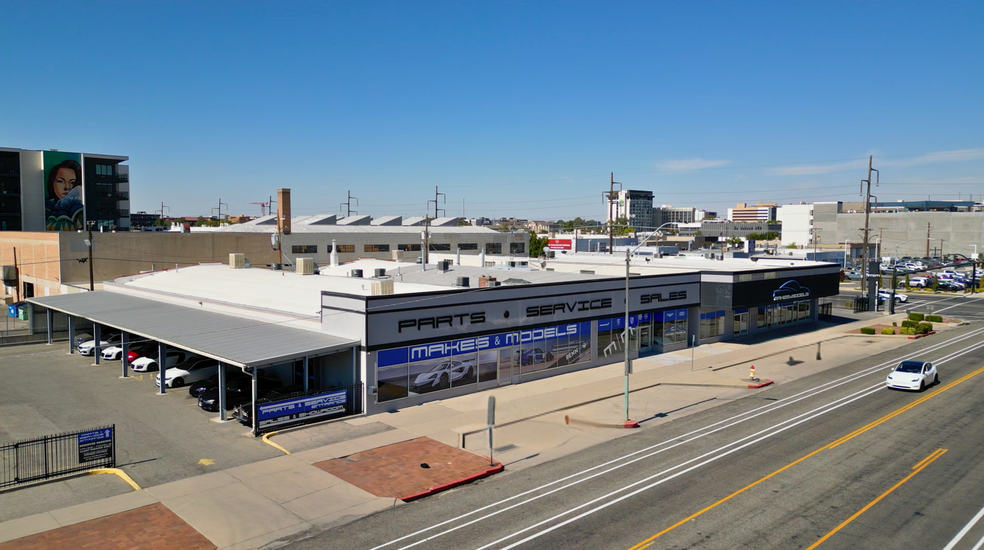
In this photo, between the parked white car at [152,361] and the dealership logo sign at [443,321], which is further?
the parked white car at [152,361]

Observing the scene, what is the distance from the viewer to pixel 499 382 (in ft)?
107

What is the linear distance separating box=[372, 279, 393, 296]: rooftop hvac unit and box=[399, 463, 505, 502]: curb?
11876 millimetres

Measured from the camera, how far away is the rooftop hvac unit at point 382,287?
30297mm

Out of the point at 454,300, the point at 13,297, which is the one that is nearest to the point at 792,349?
the point at 454,300

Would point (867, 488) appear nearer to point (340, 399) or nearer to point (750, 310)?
point (340, 399)

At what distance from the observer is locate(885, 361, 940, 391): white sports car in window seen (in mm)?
Result: 30578

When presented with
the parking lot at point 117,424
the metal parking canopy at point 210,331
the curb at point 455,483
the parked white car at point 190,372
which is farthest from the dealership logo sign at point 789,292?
the parking lot at point 117,424

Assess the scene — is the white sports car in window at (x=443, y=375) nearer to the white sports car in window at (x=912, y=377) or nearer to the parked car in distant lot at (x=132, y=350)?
the parked car in distant lot at (x=132, y=350)

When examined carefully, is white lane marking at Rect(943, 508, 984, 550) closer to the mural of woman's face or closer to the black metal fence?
the black metal fence

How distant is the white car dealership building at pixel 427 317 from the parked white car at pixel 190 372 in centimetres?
124

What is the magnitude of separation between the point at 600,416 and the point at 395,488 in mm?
10880

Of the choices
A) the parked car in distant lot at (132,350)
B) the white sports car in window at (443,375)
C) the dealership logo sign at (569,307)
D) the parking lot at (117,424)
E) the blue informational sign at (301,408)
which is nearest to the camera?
the parking lot at (117,424)

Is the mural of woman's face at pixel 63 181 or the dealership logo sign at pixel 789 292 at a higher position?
the mural of woman's face at pixel 63 181

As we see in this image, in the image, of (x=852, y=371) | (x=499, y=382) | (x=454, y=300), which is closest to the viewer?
(x=454, y=300)
